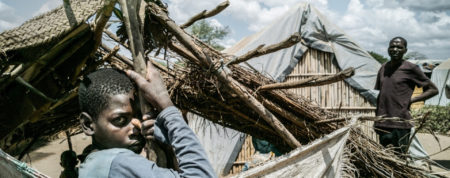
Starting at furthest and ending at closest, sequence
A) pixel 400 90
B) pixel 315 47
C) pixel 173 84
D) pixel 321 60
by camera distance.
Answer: pixel 321 60 < pixel 315 47 < pixel 400 90 < pixel 173 84

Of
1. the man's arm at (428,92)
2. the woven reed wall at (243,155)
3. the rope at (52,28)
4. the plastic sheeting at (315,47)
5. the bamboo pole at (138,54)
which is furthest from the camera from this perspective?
the plastic sheeting at (315,47)

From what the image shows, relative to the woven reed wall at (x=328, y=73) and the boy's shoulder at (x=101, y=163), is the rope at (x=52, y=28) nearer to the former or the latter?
the boy's shoulder at (x=101, y=163)

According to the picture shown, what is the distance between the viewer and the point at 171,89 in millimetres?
2682

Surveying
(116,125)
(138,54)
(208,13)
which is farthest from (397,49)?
(116,125)

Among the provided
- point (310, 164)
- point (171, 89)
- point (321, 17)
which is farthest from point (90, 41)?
point (321, 17)

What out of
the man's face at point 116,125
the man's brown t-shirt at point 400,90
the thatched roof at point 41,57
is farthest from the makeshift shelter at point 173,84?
the man's brown t-shirt at point 400,90

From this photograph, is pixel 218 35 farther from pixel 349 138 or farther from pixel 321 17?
pixel 349 138

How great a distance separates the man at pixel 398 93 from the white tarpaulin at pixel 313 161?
1.43 metres

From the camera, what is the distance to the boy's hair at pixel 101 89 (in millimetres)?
1384

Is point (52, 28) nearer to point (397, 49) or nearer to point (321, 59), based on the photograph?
point (397, 49)

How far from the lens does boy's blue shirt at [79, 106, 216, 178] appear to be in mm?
1236

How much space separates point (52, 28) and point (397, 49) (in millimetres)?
3792

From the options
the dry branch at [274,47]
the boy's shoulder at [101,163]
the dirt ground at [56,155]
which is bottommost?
the dirt ground at [56,155]

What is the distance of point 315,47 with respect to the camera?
320 inches
